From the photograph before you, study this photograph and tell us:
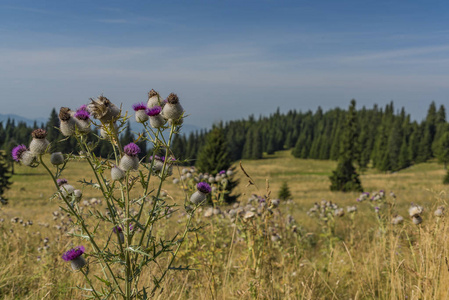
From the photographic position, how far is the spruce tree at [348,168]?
127 feet

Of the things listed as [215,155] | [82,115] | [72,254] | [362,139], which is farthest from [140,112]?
→ [362,139]

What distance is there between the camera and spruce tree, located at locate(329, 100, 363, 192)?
38.7m

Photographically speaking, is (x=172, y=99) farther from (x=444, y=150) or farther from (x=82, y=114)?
(x=444, y=150)

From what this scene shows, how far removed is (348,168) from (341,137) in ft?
40.1

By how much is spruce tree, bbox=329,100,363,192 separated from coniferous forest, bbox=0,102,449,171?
4.03 feet

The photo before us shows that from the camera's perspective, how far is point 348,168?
39.6 m

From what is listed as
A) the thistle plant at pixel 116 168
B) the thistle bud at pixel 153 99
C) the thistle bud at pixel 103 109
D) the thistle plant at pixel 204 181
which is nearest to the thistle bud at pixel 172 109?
the thistle plant at pixel 116 168

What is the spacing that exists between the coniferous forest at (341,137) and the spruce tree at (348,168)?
4.03ft

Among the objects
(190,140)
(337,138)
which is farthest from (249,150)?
(337,138)

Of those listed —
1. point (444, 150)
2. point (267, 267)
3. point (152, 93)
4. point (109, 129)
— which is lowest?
point (444, 150)

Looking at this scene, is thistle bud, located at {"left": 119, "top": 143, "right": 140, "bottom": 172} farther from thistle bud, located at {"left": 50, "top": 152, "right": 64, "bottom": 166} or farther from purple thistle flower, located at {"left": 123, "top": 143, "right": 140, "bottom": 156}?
thistle bud, located at {"left": 50, "top": 152, "right": 64, "bottom": 166}

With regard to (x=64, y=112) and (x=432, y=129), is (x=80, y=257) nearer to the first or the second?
(x=64, y=112)

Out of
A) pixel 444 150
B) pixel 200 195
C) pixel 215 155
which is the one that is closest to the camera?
pixel 200 195

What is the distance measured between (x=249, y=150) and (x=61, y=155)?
110 metres
